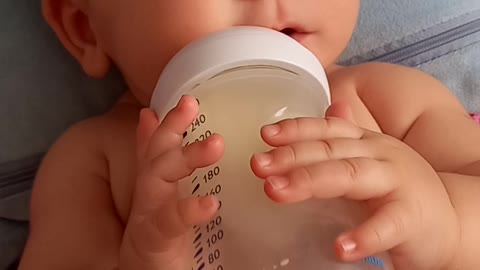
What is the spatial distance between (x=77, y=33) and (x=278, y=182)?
0.56 m

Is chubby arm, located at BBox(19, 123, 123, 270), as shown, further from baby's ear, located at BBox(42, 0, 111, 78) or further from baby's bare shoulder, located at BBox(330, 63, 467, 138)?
baby's bare shoulder, located at BBox(330, 63, 467, 138)

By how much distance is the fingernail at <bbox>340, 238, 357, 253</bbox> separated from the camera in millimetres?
741

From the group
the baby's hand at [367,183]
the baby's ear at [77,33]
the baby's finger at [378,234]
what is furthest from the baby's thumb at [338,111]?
the baby's ear at [77,33]

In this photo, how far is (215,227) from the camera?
0.81m

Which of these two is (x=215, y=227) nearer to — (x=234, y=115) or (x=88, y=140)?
(x=234, y=115)

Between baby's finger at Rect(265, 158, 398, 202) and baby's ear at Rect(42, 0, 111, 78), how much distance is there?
50cm

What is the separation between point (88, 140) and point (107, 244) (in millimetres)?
155

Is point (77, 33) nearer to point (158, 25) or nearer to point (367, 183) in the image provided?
point (158, 25)

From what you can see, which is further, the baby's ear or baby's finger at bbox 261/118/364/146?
the baby's ear

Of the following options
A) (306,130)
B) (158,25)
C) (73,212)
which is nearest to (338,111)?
(306,130)

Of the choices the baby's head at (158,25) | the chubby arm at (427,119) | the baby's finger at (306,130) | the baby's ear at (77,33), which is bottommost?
the chubby arm at (427,119)

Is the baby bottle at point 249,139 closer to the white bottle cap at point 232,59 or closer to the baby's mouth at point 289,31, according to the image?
the white bottle cap at point 232,59

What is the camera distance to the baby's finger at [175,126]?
2.64ft

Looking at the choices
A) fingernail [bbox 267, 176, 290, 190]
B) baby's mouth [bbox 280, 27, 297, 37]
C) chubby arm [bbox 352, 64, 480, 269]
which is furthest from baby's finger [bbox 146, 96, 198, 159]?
chubby arm [bbox 352, 64, 480, 269]
